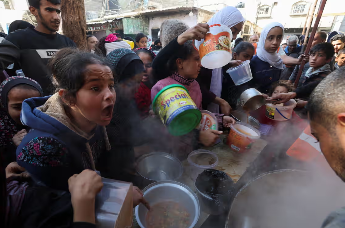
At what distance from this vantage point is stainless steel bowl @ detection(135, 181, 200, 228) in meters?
1.30

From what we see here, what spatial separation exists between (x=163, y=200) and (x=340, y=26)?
28.0 m

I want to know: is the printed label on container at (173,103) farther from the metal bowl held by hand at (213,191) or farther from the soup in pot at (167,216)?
the soup in pot at (167,216)

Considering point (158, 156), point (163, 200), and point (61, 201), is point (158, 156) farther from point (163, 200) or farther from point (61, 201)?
point (61, 201)

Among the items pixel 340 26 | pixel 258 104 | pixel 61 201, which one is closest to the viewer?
pixel 61 201

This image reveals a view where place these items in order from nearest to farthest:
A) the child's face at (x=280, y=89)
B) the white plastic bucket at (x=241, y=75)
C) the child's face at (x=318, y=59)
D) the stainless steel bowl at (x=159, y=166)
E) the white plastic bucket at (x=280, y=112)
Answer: the stainless steel bowl at (x=159, y=166)
the white plastic bucket at (x=280, y=112)
the white plastic bucket at (x=241, y=75)
the child's face at (x=280, y=89)
the child's face at (x=318, y=59)

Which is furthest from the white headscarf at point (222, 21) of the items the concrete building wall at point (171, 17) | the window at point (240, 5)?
the window at point (240, 5)

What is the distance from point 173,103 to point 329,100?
97cm

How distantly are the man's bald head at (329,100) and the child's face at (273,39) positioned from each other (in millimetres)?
2455

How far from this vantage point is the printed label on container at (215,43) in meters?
1.68

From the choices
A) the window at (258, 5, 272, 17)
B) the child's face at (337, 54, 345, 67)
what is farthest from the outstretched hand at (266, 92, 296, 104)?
the window at (258, 5, 272, 17)

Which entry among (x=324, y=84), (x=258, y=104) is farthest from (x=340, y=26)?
(x=324, y=84)

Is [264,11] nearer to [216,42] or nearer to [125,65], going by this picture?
[216,42]

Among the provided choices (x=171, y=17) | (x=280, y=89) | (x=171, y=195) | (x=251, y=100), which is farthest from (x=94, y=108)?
(x=171, y=17)

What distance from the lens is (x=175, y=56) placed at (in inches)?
76.7
